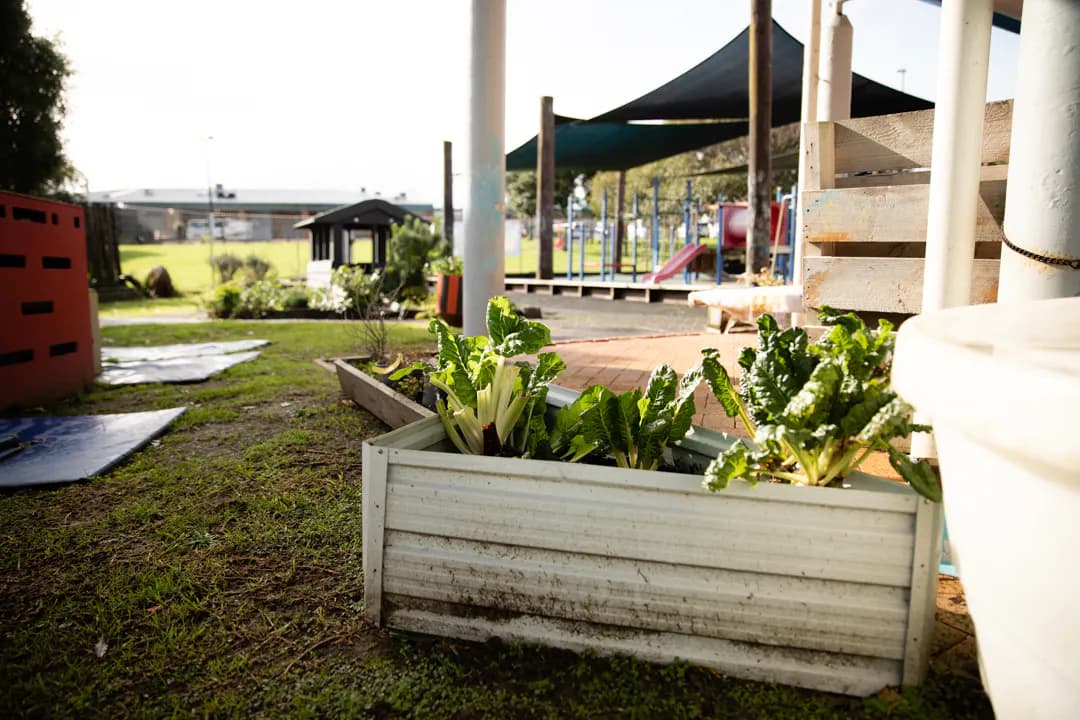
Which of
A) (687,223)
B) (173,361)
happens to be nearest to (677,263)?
(687,223)

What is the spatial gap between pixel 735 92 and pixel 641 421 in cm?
1081

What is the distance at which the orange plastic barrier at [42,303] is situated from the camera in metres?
4.05

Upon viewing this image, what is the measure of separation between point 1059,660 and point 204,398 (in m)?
4.50

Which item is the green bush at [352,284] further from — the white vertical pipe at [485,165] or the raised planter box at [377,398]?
the white vertical pipe at [485,165]

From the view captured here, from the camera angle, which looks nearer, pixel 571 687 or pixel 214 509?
pixel 571 687

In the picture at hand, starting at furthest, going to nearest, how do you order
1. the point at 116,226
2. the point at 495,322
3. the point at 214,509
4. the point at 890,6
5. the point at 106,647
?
1. the point at 116,226
2. the point at 890,6
3. the point at 214,509
4. the point at 495,322
5. the point at 106,647

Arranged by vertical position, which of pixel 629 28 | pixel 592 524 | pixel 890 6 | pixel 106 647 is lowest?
pixel 106 647

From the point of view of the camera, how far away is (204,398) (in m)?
4.41

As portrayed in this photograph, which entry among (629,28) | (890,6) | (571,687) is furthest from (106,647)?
(629,28)

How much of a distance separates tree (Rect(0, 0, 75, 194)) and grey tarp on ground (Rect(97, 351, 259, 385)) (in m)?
13.3

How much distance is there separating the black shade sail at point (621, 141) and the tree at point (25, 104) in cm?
1054

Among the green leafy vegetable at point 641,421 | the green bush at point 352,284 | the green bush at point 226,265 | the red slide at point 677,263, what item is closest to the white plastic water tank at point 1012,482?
the green leafy vegetable at point 641,421

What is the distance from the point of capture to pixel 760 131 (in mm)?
8266

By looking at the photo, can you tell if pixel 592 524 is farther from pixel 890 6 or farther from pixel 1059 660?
pixel 890 6
